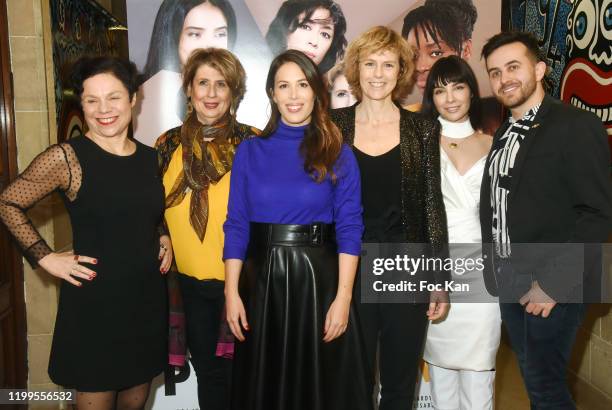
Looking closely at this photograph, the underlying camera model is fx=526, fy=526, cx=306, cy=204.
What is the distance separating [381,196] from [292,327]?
64 centimetres

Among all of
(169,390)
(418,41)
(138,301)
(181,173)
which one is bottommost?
(169,390)

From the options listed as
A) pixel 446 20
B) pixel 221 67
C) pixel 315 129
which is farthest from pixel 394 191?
pixel 446 20

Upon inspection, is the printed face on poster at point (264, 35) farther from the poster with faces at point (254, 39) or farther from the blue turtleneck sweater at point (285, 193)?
the blue turtleneck sweater at point (285, 193)

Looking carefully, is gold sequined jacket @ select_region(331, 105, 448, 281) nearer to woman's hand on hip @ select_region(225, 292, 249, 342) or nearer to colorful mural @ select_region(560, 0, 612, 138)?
woman's hand on hip @ select_region(225, 292, 249, 342)

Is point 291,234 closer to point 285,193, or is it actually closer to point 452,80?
point 285,193

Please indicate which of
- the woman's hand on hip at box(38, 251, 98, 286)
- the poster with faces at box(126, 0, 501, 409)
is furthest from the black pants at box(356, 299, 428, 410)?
the woman's hand on hip at box(38, 251, 98, 286)

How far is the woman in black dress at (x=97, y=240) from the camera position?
74.0 inches

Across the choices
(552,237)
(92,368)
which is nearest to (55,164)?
(92,368)

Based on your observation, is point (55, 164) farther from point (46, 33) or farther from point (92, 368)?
point (46, 33)

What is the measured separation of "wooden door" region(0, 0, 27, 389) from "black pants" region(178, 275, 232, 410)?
102 cm

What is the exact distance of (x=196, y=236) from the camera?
2.29 metres

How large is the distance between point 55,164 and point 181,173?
0.58 metres

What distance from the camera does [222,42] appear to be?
2947mm

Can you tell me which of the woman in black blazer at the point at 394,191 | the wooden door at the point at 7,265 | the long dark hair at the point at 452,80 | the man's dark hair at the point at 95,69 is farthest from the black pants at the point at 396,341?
the wooden door at the point at 7,265
